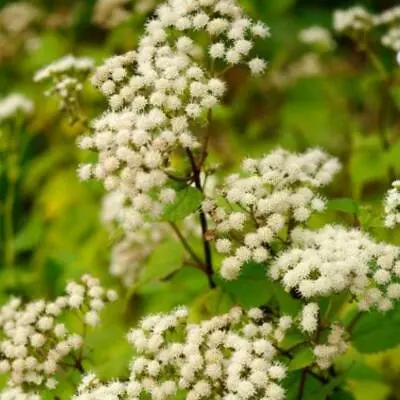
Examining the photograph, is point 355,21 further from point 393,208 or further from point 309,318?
point 309,318

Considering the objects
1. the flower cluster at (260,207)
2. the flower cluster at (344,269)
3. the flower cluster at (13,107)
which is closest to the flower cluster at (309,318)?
the flower cluster at (344,269)

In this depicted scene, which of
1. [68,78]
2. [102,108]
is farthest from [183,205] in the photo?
[102,108]

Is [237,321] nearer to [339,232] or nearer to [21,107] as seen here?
[339,232]

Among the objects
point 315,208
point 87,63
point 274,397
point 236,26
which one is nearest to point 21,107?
point 87,63

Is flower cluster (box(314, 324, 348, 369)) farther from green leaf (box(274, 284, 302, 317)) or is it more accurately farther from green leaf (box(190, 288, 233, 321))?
green leaf (box(190, 288, 233, 321))

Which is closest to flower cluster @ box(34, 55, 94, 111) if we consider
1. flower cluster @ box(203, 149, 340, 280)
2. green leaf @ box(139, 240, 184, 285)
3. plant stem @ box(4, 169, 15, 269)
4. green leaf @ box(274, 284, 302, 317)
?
green leaf @ box(139, 240, 184, 285)
